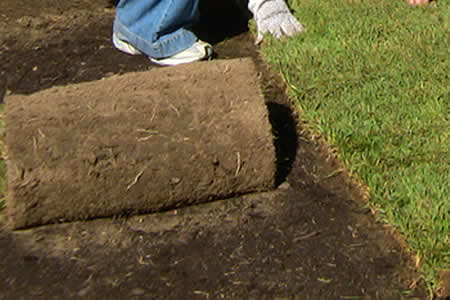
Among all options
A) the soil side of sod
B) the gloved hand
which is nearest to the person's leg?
the gloved hand

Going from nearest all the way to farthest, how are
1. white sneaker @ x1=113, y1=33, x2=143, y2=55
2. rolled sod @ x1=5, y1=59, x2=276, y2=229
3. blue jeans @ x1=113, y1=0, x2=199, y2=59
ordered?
1. rolled sod @ x1=5, y1=59, x2=276, y2=229
2. blue jeans @ x1=113, y1=0, x2=199, y2=59
3. white sneaker @ x1=113, y1=33, x2=143, y2=55

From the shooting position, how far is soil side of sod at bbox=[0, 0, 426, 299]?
226 cm

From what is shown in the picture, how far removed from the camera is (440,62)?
3467 millimetres

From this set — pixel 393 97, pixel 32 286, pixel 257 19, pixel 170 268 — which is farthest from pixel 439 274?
pixel 257 19

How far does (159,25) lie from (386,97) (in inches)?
48.4

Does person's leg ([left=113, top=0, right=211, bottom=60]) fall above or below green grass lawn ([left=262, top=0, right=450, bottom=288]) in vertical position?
above

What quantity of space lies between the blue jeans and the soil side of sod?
91 centimetres

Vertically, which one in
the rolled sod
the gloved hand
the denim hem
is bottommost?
the gloved hand

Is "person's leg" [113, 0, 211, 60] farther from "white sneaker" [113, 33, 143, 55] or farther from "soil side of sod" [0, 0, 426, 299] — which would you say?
"soil side of sod" [0, 0, 426, 299]

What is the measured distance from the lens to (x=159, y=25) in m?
3.54

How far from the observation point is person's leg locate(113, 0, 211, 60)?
3.54m

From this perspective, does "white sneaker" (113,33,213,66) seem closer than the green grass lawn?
No

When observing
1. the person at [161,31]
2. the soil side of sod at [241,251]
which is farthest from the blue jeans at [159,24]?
the soil side of sod at [241,251]

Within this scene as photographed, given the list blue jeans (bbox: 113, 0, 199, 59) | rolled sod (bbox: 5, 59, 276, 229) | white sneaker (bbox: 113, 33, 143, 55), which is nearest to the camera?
rolled sod (bbox: 5, 59, 276, 229)
